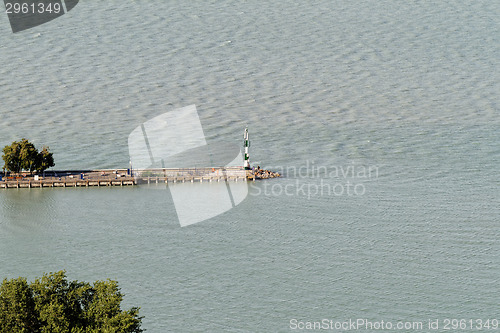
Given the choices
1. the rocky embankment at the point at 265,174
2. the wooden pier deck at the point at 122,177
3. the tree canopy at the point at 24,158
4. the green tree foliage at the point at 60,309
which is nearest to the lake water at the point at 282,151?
the rocky embankment at the point at 265,174

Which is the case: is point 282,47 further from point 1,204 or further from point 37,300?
point 37,300

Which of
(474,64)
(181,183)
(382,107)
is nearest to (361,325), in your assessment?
(181,183)

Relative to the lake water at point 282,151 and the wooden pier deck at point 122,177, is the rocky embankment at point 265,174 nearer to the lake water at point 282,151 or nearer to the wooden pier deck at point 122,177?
the wooden pier deck at point 122,177

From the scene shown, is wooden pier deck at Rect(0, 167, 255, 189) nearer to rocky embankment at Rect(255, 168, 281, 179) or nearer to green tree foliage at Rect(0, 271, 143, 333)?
rocky embankment at Rect(255, 168, 281, 179)

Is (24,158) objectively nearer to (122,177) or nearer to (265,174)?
(122,177)

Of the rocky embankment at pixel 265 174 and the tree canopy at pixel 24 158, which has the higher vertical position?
the tree canopy at pixel 24 158

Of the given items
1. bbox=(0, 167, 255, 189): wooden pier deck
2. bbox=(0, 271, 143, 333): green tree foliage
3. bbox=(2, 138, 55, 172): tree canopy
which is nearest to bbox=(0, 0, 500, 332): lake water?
bbox=(0, 167, 255, 189): wooden pier deck
